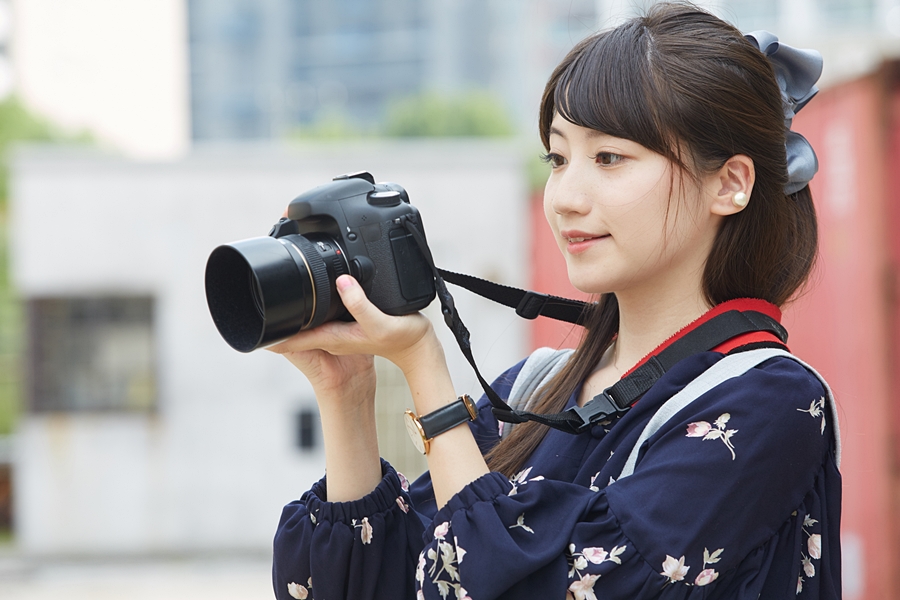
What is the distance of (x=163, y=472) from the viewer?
22.4 feet

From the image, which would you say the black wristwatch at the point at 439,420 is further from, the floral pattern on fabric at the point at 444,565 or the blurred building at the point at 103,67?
the blurred building at the point at 103,67

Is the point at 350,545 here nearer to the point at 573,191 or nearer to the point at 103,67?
the point at 573,191

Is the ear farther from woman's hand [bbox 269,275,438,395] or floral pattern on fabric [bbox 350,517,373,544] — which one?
floral pattern on fabric [bbox 350,517,373,544]

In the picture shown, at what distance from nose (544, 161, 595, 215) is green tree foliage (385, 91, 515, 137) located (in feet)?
85.1

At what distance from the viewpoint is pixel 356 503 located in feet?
3.82

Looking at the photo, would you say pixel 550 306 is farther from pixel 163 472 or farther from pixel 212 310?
pixel 163 472

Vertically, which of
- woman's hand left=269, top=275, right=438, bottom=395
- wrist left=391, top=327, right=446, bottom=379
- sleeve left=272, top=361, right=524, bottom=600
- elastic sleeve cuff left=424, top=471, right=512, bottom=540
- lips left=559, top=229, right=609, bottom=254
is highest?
lips left=559, top=229, right=609, bottom=254

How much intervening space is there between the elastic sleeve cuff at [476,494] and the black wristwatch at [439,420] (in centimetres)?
7

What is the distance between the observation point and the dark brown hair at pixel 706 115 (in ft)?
3.44


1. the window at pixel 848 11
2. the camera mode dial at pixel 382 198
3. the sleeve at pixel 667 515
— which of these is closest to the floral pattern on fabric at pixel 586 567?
the sleeve at pixel 667 515

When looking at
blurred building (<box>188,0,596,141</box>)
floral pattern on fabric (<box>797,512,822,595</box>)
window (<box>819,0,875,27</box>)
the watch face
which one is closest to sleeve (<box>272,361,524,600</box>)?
the watch face

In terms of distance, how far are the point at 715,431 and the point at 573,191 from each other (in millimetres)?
309

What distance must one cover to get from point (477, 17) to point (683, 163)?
4072 centimetres

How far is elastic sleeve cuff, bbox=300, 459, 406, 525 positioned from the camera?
1.16m
